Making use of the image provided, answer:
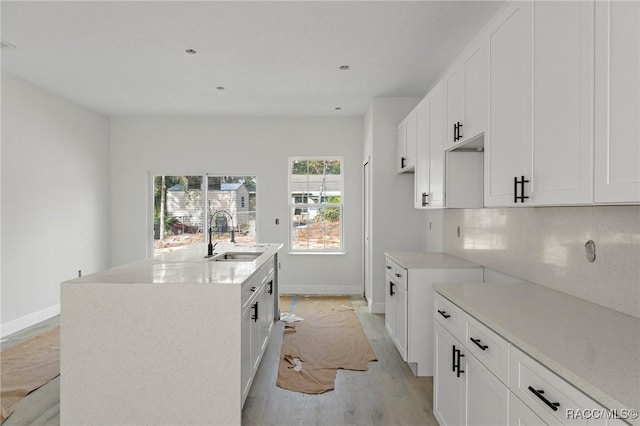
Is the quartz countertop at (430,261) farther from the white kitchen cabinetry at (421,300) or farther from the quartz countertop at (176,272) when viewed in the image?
the quartz countertop at (176,272)

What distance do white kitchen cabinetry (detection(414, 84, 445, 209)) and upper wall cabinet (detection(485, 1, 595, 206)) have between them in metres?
0.86

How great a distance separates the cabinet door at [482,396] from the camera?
1.36 meters

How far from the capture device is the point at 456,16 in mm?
2664

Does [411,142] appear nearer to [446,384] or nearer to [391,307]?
[391,307]

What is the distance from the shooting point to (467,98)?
92.3 inches

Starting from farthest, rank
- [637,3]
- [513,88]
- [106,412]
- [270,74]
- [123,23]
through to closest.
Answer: [270,74], [123,23], [106,412], [513,88], [637,3]

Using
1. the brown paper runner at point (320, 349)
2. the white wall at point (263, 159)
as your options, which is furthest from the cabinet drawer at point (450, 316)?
the white wall at point (263, 159)

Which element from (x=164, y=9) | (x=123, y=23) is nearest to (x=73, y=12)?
(x=123, y=23)

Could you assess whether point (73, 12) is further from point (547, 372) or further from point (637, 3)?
point (547, 372)

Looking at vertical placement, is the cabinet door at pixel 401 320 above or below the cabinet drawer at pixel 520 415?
below

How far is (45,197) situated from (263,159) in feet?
9.43

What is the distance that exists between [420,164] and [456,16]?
4.25 feet

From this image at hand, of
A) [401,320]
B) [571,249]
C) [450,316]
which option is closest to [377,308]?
[401,320]

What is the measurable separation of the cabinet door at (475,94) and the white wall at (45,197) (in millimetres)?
4576
